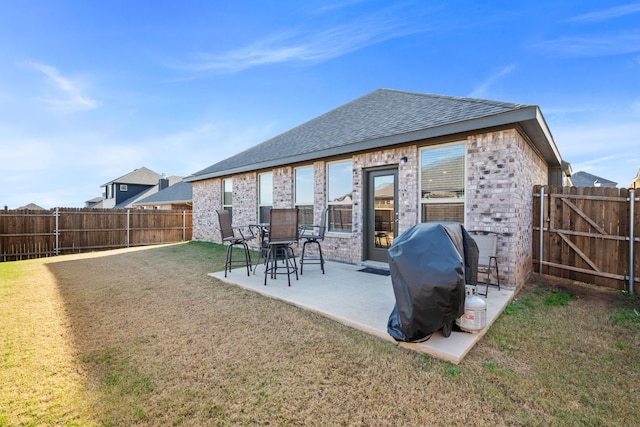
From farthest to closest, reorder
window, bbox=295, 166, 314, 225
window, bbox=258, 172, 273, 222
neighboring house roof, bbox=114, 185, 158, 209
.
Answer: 1. neighboring house roof, bbox=114, 185, 158, 209
2. window, bbox=258, 172, 273, 222
3. window, bbox=295, 166, 314, 225

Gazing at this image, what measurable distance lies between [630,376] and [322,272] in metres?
4.13

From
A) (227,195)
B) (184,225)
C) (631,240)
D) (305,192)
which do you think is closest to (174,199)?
(184,225)

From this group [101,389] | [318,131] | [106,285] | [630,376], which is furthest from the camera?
[318,131]

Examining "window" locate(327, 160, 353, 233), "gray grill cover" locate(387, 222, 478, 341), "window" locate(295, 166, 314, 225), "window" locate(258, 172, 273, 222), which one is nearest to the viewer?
"gray grill cover" locate(387, 222, 478, 341)

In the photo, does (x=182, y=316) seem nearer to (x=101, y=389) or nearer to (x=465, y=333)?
(x=101, y=389)

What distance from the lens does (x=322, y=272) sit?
5609 mm

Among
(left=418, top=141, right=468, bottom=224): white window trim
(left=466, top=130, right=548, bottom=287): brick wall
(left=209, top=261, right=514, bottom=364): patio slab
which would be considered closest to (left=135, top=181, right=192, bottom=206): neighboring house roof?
(left=209, top=261, right=514, bottom=364): patio slab

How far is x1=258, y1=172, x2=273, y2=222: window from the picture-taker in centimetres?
886

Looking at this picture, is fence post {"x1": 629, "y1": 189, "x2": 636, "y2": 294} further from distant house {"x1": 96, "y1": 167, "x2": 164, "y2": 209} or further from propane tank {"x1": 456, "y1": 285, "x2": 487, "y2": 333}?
distant house {"x1": 96, "y1": 167, "x2": 164, "y2": 209}

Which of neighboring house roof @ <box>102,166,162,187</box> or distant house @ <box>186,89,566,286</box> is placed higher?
neighboring house roof @ <box>102,166,162,187</box>

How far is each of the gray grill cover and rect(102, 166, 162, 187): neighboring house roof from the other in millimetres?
30892

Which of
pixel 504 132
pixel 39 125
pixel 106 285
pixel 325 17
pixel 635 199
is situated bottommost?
pixel 106 285

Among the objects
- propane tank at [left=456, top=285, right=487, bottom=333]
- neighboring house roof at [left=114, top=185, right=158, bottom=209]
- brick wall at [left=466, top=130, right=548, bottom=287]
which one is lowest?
propane tank at [left=456, top=285, right=487, bottom=333]

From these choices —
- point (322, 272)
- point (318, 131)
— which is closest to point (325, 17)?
point (318, 131)
